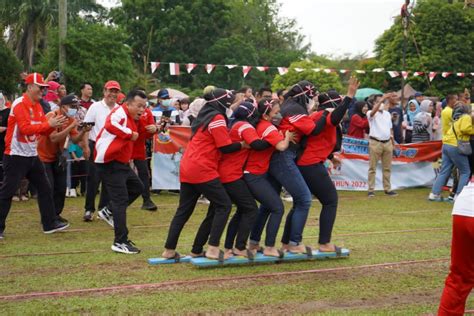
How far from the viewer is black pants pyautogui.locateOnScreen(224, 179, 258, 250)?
8594mm

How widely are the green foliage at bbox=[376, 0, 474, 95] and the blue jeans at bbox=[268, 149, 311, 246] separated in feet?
110

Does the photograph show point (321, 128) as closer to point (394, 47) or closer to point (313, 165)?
point (313, 165)

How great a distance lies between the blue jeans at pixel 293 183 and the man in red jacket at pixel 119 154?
6.07 feet

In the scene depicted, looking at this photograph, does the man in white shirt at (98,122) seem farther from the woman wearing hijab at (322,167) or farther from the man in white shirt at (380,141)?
the man in white shirt at (380,141)

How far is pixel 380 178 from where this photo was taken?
1772 centimetres

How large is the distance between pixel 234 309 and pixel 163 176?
374 inches

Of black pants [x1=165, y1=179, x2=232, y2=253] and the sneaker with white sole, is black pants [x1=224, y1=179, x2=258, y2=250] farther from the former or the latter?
the sneaker with white sole

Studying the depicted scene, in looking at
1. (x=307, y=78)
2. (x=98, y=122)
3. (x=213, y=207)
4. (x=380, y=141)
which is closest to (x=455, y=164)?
(x=380, y=141)

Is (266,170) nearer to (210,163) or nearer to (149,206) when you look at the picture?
(210,163)

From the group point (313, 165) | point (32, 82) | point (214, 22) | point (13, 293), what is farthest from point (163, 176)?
point (214, 22)

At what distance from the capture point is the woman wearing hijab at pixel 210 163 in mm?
8312

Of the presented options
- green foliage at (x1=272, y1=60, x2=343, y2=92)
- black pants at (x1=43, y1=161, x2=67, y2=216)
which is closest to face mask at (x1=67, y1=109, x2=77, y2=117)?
black pants at (x1=43, y1=161, x2=67, y2=216)

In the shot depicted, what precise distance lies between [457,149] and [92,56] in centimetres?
1271

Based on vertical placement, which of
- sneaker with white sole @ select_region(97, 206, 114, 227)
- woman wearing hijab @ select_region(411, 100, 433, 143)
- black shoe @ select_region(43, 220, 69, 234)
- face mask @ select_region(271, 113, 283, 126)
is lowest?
black shoe @ select_region(43, 220, 69, 234)
